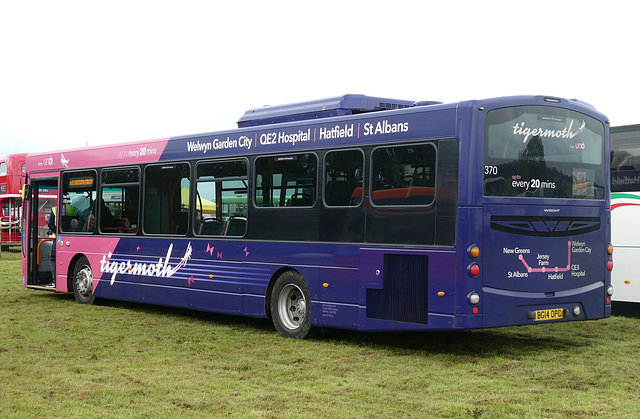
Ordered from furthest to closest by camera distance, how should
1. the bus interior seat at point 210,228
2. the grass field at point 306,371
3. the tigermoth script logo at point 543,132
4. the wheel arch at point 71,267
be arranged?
the wheel arch at point 71,267 → the bus interior seat at point 210,228 → the tigermoth script logo at point 543,132 → the grass field at point 306,371

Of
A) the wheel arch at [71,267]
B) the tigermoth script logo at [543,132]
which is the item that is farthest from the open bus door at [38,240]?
the tigermoth script logo at [543,132]

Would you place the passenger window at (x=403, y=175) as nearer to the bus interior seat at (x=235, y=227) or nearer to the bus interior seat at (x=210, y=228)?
the bus interior seat at (x=235, y=227)

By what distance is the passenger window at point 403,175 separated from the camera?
31.5ft

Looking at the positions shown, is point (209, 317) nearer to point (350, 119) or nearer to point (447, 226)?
point (350, 119)

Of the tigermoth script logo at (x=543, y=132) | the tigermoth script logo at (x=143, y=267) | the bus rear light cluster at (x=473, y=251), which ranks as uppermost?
the tigermoth script logo at (x=543, y=132)

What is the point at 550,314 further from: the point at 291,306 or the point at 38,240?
the point at 38,240

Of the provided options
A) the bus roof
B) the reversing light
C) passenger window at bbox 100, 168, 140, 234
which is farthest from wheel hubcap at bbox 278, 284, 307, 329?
passenger window at bbox 100, 168, 140, 234

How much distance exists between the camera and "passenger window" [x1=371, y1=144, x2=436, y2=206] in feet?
31.5

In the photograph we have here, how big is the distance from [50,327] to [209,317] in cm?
269

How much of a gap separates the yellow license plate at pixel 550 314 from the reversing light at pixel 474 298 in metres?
0.97

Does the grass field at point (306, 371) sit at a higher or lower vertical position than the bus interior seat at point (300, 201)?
lower

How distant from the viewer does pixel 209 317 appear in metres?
14.0

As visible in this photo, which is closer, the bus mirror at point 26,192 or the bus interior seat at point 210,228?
the bus interior seat at point 210,228

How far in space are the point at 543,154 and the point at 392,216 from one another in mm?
1914
